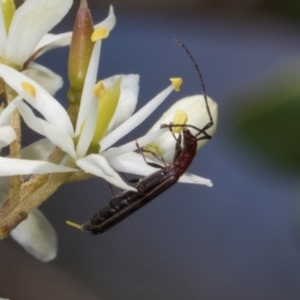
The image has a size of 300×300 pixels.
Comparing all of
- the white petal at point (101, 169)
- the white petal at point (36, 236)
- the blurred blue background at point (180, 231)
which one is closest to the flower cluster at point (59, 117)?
the white petal at point (101, 169)

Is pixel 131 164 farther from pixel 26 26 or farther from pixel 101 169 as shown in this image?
pixel 26 26

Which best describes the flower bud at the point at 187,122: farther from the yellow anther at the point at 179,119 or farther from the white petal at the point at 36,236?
the white petal at the point at 36,236

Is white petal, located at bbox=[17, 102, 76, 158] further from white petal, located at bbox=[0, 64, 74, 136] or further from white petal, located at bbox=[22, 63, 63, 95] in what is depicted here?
white petal, located at bbox=[22, 63, 63, 95]

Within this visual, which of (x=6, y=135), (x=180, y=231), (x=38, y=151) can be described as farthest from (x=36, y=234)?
(x=180, y=231)

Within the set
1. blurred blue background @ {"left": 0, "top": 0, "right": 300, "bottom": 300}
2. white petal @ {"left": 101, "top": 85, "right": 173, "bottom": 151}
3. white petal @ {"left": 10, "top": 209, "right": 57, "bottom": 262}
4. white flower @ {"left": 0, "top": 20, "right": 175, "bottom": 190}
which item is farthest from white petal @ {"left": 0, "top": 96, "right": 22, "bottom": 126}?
blurred blue background @ {"left": 0, "top": 0, "right": 300, "bottom": 300}

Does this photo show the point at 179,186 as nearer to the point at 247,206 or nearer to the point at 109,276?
the point at 247,206
